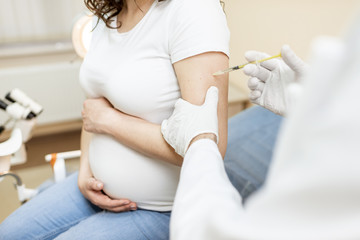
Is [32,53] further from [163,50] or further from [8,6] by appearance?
[163,50]

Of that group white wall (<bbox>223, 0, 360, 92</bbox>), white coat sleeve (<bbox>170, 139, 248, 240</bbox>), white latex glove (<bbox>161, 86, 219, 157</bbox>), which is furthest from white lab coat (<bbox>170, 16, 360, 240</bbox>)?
white wall (<bbox>223, 0, 360, 92</bbox>)

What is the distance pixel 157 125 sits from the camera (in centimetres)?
96

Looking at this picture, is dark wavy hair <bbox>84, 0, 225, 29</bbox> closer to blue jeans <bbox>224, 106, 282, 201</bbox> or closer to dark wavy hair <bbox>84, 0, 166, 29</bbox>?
dark wavy hair <bbox>84, 0, 166, 29</bbox>

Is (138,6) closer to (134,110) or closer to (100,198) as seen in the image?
(134,110)

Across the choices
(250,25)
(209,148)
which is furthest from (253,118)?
(209,148)

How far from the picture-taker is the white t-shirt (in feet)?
2.79

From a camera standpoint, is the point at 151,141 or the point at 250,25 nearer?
the point at 151,141

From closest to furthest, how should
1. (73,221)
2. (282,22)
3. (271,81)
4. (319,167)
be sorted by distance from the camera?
(319,167), (271,81), (73,221), (282,22)

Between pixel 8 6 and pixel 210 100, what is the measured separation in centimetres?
208

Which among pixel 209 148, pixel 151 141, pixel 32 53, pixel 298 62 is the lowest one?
pixel 32 53

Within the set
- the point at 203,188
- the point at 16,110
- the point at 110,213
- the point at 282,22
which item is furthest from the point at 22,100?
the point at 282,22

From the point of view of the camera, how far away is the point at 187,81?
858mm

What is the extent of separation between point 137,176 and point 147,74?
1.00ft

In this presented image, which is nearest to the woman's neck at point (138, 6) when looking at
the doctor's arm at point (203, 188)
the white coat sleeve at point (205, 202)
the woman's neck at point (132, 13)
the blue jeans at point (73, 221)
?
the woman's neck at point (132, 13)
